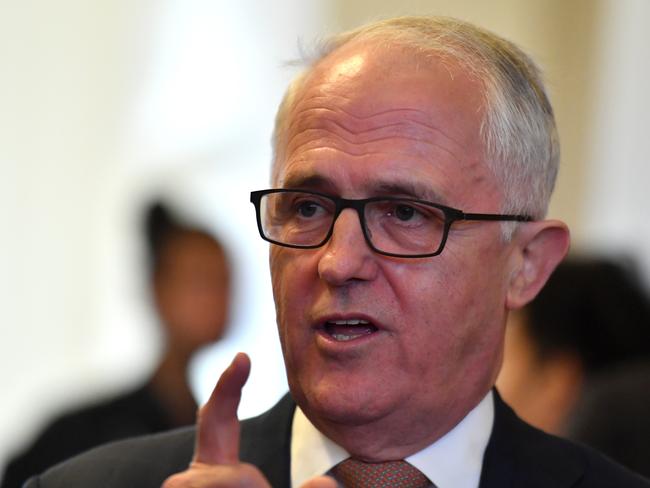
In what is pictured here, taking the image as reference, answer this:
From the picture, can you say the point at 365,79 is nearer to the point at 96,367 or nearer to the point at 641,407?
the point at 641,407

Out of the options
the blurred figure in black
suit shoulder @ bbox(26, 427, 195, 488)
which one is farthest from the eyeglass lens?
the blurred figure in black

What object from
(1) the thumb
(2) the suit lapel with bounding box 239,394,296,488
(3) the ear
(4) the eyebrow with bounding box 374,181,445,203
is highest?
(4) the eyebrow with bounding box 374,181,445,203

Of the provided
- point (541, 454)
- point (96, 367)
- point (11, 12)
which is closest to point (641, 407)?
point (541, 454)

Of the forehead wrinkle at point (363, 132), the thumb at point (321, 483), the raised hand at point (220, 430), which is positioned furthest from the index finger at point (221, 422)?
the forehead wrinkle at point (363, 132)

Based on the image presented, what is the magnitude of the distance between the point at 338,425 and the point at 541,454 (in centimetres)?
42

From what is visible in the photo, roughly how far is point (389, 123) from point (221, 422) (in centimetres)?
64

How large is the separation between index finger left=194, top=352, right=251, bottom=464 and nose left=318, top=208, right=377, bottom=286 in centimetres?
29

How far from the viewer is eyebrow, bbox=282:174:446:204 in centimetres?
237

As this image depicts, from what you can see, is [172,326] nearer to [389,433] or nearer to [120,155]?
[120,155]

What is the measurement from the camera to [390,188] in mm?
2373

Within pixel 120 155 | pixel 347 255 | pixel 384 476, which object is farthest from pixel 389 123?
pixel 120 155

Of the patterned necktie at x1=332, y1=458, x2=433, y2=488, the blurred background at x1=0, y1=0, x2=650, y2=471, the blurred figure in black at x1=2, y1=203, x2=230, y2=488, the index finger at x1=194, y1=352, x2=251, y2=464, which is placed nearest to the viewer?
the index finger at x1=194, y1=352, x2=251, y2=464

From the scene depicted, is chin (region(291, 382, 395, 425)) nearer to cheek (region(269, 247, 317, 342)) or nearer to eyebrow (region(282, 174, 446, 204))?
cheek (region(269, 247, 317, 342))

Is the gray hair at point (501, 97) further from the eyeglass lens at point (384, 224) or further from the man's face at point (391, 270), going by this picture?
the eyeglass lens at point (384, 224)
